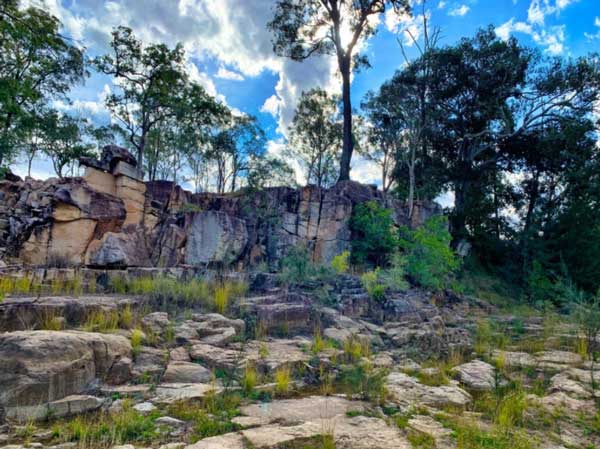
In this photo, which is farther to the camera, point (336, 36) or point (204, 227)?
point (336, 36)

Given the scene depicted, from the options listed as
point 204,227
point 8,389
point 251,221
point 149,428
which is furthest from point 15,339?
point 251,221

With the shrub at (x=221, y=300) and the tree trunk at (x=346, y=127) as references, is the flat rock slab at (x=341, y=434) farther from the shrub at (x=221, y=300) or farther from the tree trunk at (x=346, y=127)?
the tree trunk at (x=346, y=127)

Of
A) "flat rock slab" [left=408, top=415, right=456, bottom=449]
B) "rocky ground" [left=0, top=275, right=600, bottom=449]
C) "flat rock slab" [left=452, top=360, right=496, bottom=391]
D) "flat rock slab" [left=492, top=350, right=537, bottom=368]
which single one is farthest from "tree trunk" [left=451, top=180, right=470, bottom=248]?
"flat rock slab" [left=408, top=415, right=456, bottom=449]

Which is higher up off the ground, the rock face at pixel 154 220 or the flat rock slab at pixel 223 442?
the rock face at pixel 154 220

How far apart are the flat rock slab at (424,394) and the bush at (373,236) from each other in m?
9.19

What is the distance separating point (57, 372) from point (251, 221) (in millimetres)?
10822

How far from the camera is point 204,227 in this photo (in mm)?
12641

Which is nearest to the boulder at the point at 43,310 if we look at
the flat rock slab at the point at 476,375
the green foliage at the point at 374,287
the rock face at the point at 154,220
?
the flat rock slab at the point at 476,375

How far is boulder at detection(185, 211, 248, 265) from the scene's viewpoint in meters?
12.3

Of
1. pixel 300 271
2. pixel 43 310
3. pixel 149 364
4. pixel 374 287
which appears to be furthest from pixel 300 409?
pixel 300 271

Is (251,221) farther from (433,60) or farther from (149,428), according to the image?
(433,60)

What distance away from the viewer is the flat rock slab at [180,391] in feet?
11.0

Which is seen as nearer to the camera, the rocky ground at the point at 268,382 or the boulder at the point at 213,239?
the rocky ground at the point at 268,382

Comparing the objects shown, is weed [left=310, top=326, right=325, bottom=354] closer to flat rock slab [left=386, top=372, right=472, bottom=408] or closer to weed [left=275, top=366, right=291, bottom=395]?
weed [left=275, top=366, right=291, bottom=395]
